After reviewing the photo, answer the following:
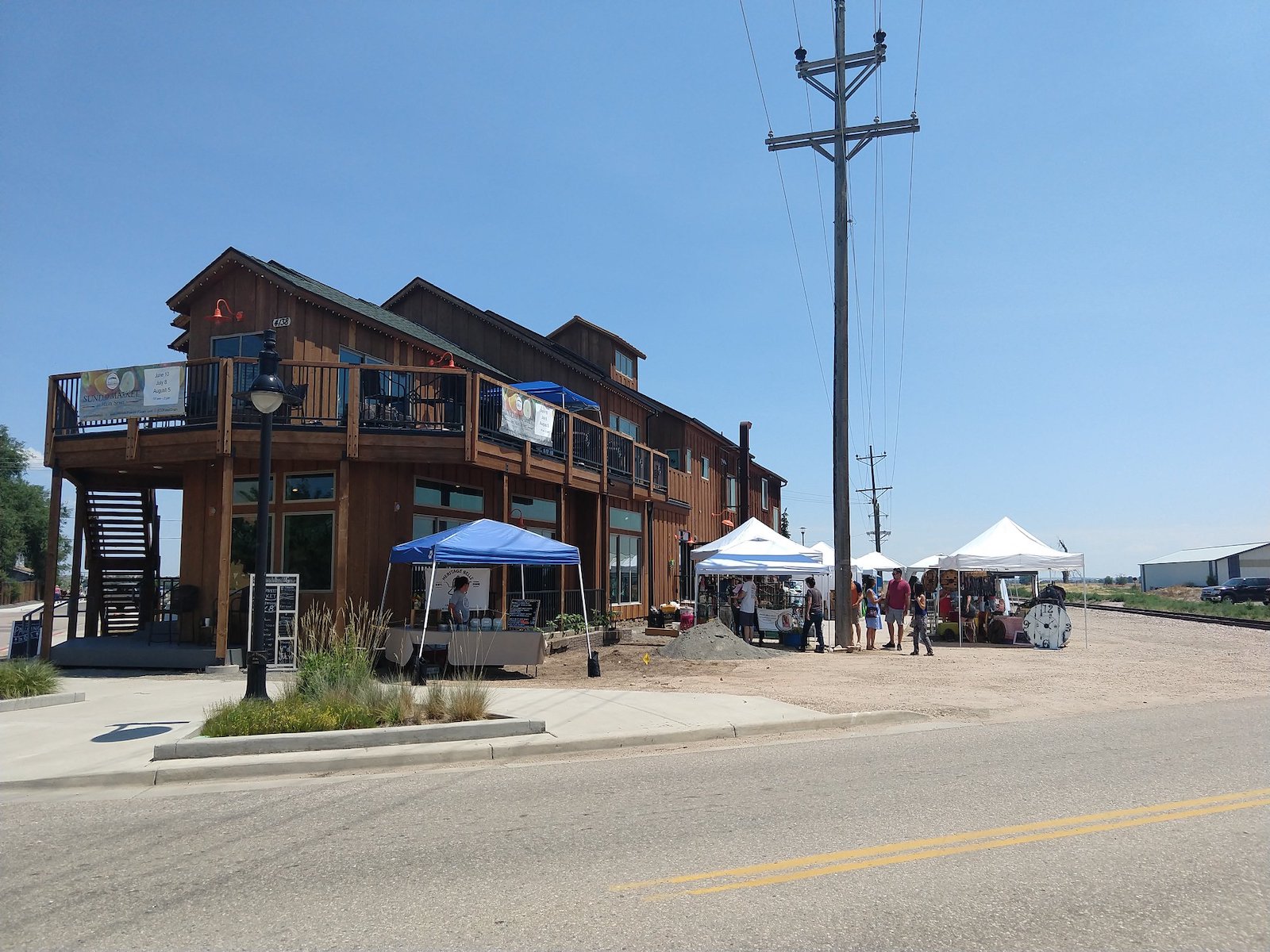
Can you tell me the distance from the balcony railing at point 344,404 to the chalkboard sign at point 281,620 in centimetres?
263

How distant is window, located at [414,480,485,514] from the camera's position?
17.6 m

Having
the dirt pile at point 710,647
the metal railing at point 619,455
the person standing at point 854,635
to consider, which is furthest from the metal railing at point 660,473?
the dirt pile at point 710,647

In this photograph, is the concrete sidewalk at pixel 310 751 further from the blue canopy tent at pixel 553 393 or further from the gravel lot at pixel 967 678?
the blue canopy tent at pixel 553 393

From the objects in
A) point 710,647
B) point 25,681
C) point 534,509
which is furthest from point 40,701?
point 534,509

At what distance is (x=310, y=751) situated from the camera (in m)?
8.57

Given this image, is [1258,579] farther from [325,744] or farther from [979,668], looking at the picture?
[325,744]

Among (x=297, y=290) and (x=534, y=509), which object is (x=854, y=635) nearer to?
(x=534, y=509)

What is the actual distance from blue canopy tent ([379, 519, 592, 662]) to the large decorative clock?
472 inches

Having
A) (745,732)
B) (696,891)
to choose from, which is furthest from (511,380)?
(696,891)

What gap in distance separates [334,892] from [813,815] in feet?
10.3

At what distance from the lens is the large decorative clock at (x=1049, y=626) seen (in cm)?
2119

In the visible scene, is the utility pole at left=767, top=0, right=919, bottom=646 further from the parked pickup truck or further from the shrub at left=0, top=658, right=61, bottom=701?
the parked pickup truck

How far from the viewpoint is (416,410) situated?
17.4m

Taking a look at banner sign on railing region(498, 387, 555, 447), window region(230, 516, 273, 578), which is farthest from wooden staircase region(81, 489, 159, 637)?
banner sign on railing region(498, 387, 555, 447)
